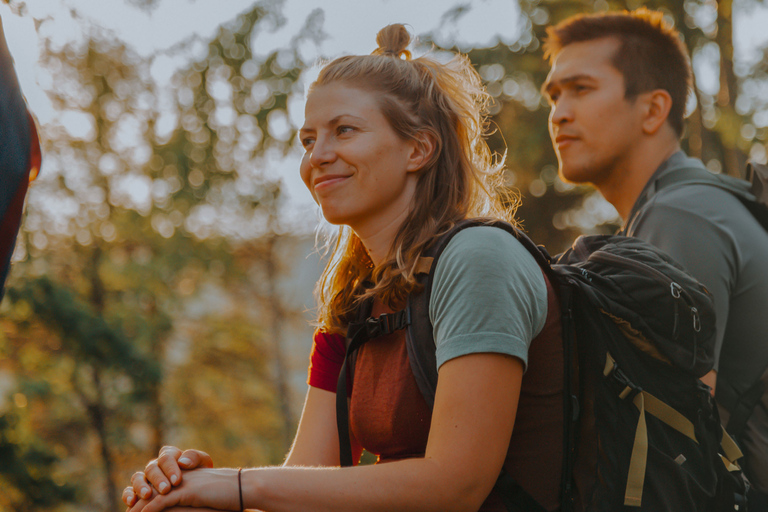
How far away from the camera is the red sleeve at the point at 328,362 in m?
2.14

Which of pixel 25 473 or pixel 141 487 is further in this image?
pixel 25 473

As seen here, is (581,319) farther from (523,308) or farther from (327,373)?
(327,373)

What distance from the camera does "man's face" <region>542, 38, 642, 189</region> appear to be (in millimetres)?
2965

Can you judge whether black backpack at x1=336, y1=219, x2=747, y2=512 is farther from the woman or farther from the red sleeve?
the red sleeve

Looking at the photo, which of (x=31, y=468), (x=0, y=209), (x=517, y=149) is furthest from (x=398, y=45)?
(x=31, y=468)

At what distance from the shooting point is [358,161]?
1930 millimetres

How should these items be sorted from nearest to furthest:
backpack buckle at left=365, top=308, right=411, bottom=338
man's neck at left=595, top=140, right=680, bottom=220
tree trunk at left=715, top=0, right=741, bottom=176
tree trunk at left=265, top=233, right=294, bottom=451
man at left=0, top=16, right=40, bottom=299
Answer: man at left=0, top=16, right=40, bottom=299, backpack buckle at left=365, top=308, right=411, bottom=338, man's neck at left=595, top=140, right=680, bottom=220, tree trunk at left=715, top=0, right=741, bottom=176, tree trunk at left=265, top=233, right=294, bottom=451

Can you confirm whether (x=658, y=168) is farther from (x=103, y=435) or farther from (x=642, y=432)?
(x=103, y=435)

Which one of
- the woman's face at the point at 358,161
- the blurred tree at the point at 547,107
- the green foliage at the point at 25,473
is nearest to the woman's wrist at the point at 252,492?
the woman's face at the point at 358,161

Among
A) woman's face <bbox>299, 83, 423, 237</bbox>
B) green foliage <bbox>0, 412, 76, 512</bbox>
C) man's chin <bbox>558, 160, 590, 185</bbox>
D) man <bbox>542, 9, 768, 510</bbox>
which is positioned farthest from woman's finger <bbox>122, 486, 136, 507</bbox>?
green foliage <bbox>0, 412, 76, 512</bbox>

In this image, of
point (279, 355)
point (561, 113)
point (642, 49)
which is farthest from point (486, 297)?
point (279, 355)

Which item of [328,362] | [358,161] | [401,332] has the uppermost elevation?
[358,161]

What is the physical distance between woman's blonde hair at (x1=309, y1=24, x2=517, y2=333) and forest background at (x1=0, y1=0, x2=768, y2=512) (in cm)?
337

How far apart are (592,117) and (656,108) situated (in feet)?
1.05
